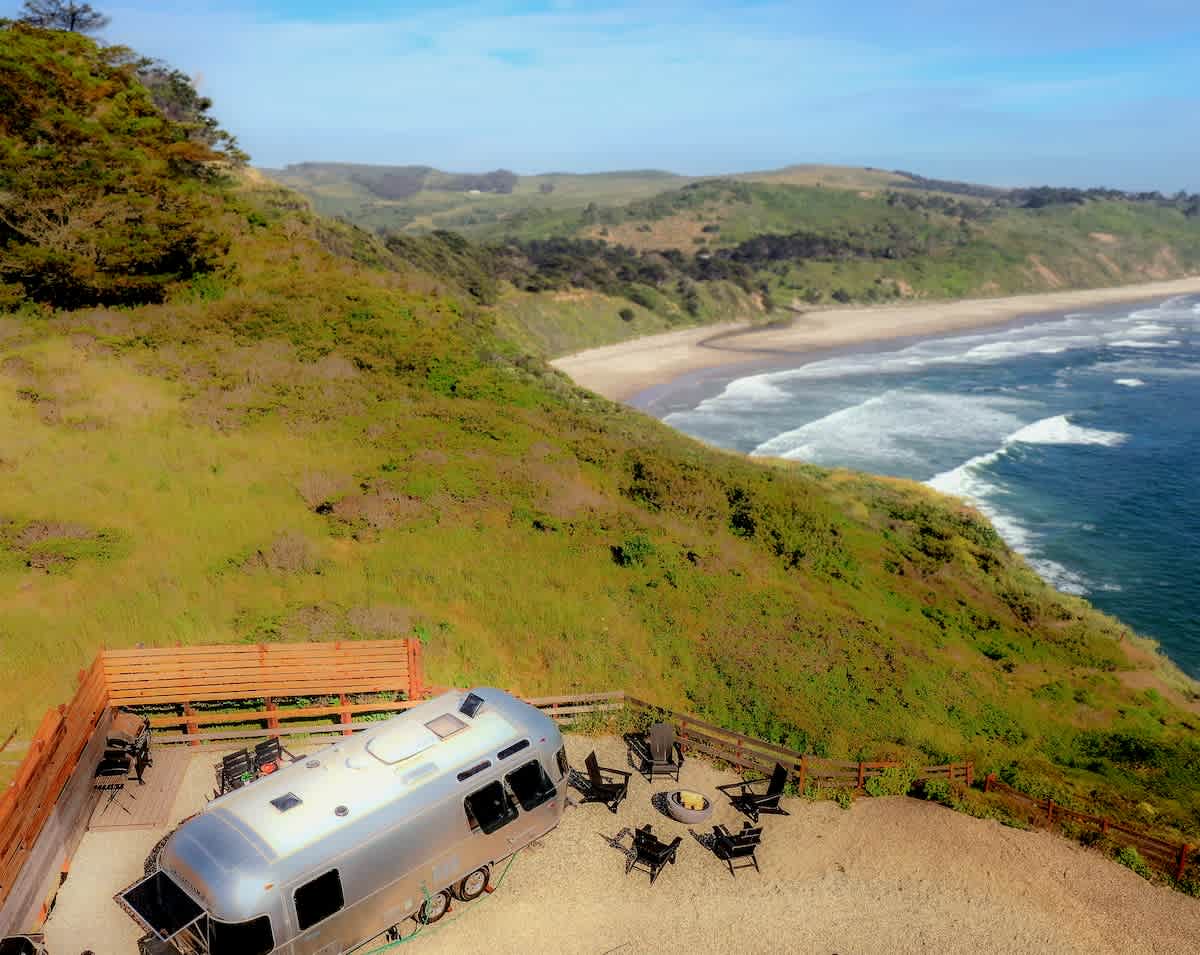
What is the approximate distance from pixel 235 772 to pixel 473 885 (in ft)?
15.3

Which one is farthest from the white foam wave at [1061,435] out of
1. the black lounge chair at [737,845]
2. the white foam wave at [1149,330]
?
the white foam wave at [1149,330]

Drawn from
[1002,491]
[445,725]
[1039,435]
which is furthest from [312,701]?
A: [1039,435]

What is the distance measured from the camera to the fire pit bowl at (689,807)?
13.6 m

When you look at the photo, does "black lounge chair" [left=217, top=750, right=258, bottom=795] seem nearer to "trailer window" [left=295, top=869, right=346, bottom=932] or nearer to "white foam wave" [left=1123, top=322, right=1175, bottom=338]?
"trailer window" [left=295, top=869, right=346, bottom=932]

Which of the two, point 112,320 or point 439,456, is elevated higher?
point 112,320

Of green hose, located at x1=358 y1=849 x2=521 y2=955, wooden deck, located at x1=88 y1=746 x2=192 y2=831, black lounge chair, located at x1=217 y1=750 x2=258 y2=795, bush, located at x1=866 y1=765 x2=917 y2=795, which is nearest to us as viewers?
green hose, located at x1=358 y1=849 x2=521 y2=955

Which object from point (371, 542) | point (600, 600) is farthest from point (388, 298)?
point (600, 600)

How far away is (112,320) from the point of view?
3155cm

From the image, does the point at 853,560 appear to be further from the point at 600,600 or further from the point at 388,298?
the point at 388,298

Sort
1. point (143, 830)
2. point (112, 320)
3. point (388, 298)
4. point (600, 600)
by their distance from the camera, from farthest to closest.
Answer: point (388, 298), point (112, 320), point (600, 600), point (143, 830)

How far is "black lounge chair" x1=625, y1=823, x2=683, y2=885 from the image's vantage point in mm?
12289

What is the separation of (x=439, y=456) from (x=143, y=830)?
14.7m

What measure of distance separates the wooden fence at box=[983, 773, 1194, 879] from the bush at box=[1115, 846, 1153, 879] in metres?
0.13

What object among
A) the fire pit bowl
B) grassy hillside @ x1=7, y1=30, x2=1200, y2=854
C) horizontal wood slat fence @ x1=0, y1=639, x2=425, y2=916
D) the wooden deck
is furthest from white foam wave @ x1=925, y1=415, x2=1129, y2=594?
the wooden deck
